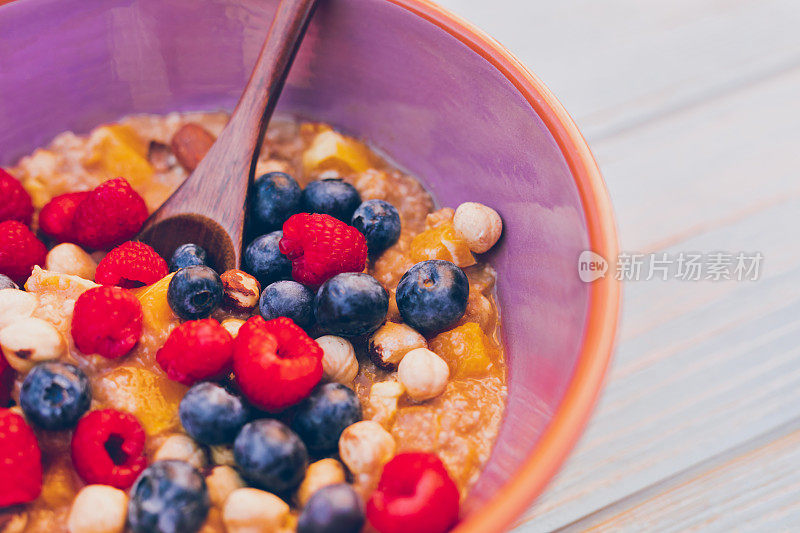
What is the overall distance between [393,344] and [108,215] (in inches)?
15.9

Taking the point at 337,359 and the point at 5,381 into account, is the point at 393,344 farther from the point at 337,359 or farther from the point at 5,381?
the point at 5,381

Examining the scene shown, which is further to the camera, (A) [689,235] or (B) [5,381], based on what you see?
(A) [689,235]

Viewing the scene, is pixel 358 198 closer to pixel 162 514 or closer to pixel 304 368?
pixel 304 368

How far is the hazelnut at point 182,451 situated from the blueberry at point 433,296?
27 centimetres

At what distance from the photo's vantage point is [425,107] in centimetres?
91

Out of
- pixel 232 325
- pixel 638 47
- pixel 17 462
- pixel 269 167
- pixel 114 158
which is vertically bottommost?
pixel 17 462

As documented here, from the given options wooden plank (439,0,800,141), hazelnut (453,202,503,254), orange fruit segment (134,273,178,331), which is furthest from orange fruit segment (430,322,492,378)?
wooden plank (439,0,800,141)

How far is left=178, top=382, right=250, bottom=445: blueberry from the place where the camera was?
0.66 m

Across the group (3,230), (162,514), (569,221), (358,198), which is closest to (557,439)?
(569,221)

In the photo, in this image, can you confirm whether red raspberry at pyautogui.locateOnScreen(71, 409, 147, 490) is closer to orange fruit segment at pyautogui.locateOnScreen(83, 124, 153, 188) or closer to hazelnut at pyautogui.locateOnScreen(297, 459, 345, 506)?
hazelnut at pyautogui.locateOnScreen(297, 459, 345, 506)

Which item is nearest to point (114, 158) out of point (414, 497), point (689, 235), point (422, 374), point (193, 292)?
point (193, 292)

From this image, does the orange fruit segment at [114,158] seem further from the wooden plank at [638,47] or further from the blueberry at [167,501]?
the wooden plank at [638,47]

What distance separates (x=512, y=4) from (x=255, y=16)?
2.00 ft

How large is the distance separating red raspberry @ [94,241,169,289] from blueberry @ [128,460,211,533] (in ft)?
0.87
